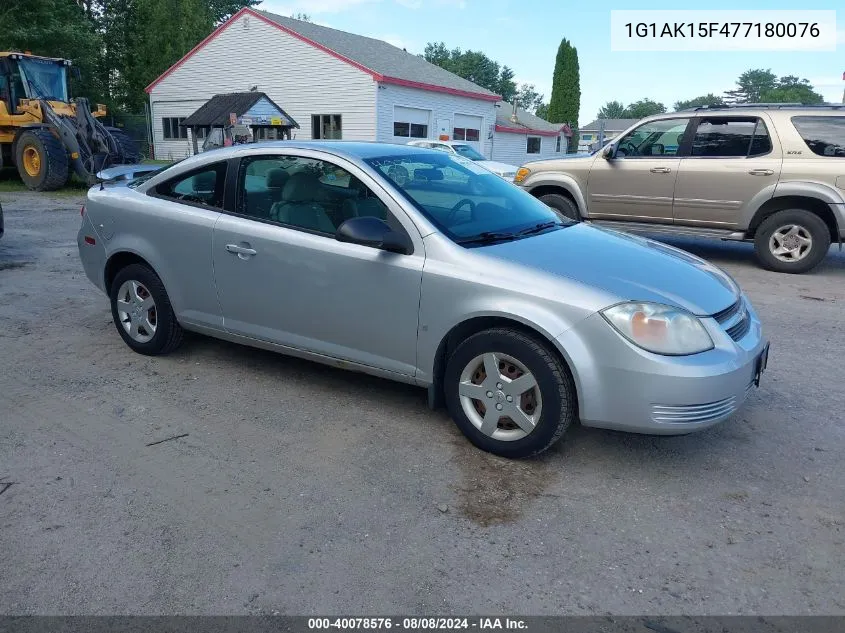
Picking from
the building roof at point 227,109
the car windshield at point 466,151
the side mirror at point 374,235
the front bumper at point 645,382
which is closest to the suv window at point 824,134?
the front bumper at point 645,382

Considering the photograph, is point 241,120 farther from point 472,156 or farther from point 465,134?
point 465,134

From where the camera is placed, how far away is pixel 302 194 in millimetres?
Result: 4352

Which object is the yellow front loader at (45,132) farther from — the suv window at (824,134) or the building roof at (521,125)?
the building roof at (521,125)

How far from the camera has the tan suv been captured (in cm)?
838

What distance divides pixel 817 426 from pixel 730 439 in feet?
2.04

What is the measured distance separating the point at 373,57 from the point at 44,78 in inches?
553

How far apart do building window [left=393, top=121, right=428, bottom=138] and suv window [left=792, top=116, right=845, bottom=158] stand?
66.2 ft

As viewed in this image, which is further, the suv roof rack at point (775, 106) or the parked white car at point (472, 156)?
the parked white car at point (472, 156)

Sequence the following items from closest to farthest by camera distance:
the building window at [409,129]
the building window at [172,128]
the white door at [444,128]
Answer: the building window at [409,129] → the white door at [444,128] → the building window at [172,128]

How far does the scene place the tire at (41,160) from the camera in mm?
16141

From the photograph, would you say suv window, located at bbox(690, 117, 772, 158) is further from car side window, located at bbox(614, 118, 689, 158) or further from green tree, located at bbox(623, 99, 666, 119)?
green tree, located at bbox(623, 99, 666, 119)

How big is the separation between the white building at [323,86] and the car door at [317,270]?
20935 millimetres

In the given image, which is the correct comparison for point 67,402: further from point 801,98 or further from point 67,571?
point 801,98

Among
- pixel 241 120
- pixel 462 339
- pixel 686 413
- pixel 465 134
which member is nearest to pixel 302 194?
pixel 462 339
